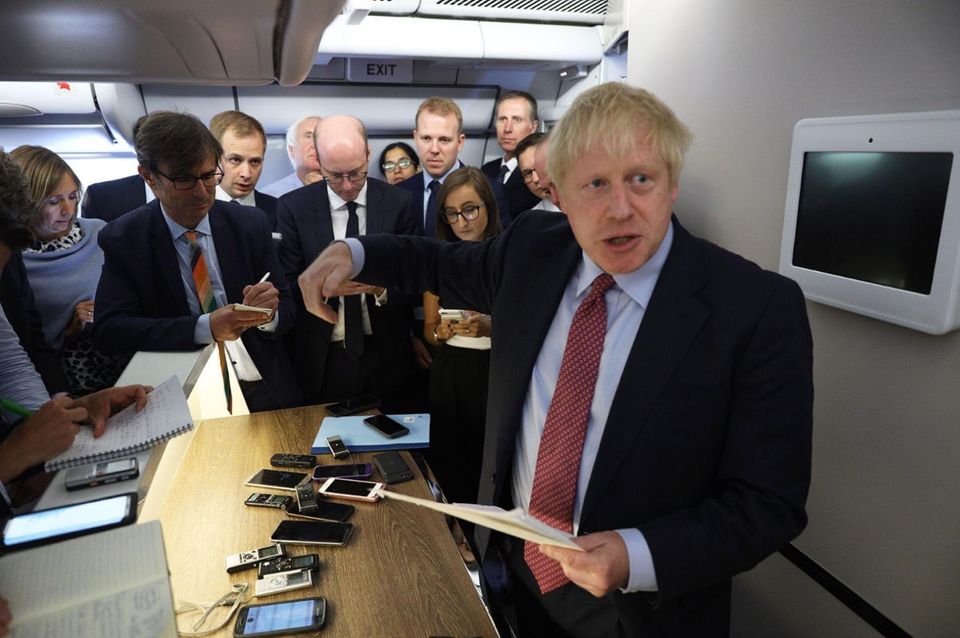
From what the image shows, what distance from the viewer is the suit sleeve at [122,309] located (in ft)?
7.30

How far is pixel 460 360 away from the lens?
3.01 meters

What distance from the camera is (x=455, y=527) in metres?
1.78

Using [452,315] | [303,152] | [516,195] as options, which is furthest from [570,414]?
[303,152]

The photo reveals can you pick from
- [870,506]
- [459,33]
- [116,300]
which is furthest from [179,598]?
[459,33]

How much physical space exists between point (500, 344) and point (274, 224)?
2646 mm

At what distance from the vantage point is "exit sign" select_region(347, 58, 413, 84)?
179 inches

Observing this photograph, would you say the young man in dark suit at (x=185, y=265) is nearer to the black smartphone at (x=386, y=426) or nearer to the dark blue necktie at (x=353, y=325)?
the dark blue necktie at (x=353, y=325)

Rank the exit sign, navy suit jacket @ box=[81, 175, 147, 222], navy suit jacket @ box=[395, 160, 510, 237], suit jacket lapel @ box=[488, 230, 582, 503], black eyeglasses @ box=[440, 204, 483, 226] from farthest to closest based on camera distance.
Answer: the exit sign → navy suit jacket @ box=[81, 175, 147, 222] → navy suit jacket @ box=[395, 160, 510, 237] → black eyeglasses @ box=[440, 204, 483, 226] → suit jacket lapel @ box=[488, 230, 582, 503]

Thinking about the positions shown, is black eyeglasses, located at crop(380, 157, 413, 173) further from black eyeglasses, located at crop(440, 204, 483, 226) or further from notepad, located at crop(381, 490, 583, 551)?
notepad, located at crop(381, 490, 583, 551)

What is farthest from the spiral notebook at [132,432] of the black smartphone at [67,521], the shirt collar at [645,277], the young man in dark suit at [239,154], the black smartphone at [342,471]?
the young man in dark suit at [239,154]

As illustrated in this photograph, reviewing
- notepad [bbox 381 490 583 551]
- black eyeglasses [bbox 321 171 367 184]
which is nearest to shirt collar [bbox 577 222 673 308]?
notepad [bbox 381 490 583 551]

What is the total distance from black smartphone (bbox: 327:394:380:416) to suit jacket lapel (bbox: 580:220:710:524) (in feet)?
4.17

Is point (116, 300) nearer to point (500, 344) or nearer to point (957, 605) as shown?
point (500, 344)

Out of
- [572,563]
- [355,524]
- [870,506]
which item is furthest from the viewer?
[355,524]
